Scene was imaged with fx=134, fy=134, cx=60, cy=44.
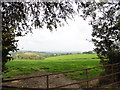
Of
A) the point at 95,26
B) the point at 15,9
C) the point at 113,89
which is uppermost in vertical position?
the point at 15,9

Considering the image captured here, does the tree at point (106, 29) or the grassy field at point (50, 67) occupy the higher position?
the tree at point (106, 29)

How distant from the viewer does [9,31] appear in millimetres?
3869

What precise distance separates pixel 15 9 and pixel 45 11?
173cm

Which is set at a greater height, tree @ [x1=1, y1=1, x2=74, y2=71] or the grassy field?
tree @ [x1=1, y1=1, x2=74, y2=71]

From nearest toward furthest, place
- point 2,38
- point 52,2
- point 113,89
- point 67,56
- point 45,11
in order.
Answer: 1. point 2,38
2. point 113,89
3. point 52,2
4. point 45,11
5. point 67,56

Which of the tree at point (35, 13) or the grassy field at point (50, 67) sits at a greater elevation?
the tree at point (35, 13)

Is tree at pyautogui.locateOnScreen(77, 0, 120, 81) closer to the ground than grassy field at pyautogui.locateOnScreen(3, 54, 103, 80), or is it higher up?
higher up

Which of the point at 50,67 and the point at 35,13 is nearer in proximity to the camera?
the point at 35,13

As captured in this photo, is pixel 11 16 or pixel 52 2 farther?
pixel 52 2

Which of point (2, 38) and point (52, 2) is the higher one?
point (52, 2)

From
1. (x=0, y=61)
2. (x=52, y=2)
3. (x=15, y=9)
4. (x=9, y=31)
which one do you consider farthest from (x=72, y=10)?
(x=0, y=61)

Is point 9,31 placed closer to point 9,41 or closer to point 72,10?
point 9,41

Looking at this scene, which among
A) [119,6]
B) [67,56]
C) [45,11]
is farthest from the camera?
[67,56]

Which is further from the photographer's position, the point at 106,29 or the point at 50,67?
the point at 50,67
